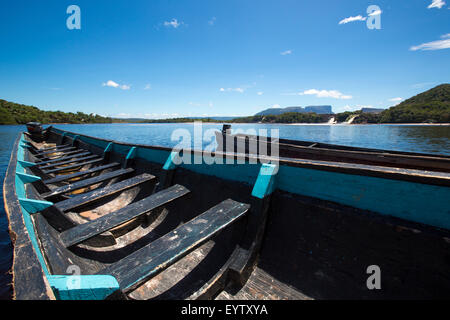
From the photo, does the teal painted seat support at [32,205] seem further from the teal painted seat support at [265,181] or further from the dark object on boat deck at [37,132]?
the dark object on boat deck at [37,132]

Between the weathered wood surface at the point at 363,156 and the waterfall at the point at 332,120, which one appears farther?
the waterfall at the point at 332,120

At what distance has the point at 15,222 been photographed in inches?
69.8

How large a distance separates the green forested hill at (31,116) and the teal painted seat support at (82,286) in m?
111

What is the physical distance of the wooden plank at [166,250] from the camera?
132 centimetres

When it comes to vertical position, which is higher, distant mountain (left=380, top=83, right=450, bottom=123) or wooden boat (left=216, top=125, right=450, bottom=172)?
distant mountain (left=380, top=83, right=450, bottom=123)

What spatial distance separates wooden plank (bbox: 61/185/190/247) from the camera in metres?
1.88

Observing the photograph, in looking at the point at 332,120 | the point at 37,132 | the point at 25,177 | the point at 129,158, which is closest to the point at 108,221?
the point at 25,177

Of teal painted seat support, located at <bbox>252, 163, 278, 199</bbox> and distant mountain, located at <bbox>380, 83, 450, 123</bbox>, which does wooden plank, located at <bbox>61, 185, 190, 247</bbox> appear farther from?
distant mountain, located at <bbox>380, 83, 450, 123</bbox>

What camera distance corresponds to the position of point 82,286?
1.05m

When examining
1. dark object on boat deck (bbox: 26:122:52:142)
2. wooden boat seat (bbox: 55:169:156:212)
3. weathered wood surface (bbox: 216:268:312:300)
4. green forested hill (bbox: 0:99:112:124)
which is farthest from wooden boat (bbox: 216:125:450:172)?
green forested hill (bbox: 0:99:112:124)

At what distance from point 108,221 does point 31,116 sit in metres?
121

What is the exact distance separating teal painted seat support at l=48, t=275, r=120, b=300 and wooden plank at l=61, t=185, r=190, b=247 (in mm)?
882

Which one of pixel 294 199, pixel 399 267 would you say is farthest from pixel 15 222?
pixel 399 267

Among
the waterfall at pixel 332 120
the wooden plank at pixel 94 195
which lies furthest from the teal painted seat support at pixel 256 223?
the waterfall at pixel 332 120
